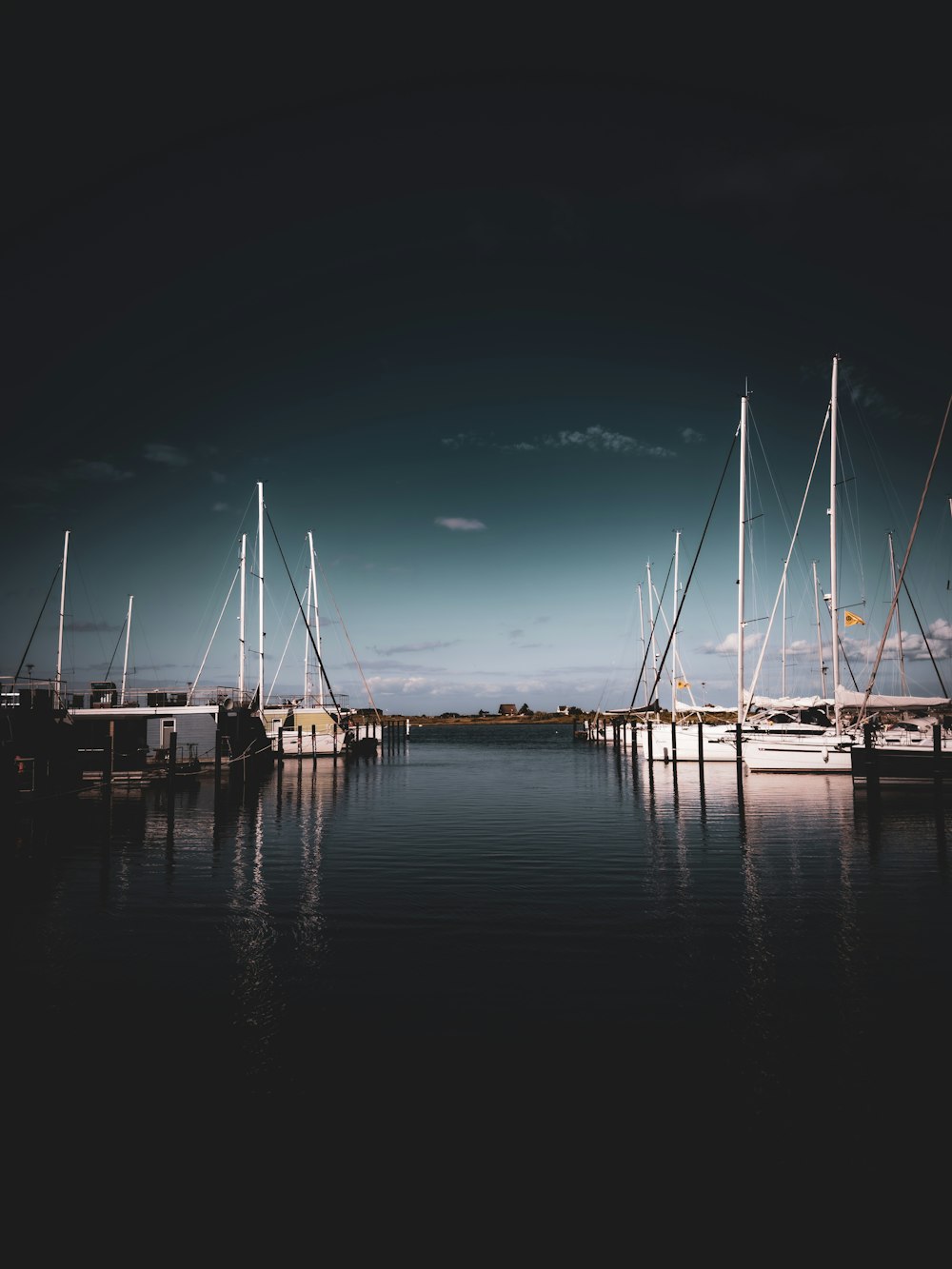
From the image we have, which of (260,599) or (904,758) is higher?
(260,599)

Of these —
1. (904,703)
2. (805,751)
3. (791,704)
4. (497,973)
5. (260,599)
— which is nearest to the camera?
(497,973)

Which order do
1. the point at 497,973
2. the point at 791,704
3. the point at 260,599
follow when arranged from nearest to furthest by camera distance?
1. the point at 497,973
2. the point at 791,704
3. the point at 260,599


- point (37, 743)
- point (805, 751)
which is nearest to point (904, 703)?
point (805, 751)

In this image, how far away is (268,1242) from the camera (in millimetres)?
5609

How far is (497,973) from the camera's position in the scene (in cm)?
1131

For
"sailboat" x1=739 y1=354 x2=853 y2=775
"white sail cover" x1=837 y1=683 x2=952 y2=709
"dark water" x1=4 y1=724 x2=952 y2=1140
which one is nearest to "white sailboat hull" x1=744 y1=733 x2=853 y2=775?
"sailboat" x1=739 y1=354 x2=853 y2=775

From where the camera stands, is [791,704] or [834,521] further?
[791,704]

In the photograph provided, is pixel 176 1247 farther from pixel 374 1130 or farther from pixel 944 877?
pixel 944 877

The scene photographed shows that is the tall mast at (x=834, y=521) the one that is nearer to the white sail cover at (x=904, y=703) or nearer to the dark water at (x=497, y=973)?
the white sail cover at (x=904, y=703)

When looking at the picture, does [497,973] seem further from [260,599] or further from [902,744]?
[260,599]

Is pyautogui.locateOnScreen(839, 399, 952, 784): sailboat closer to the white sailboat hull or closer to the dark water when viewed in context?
the white sailboat hull


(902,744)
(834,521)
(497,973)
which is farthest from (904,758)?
(497,973)

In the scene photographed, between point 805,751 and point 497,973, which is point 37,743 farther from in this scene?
point 805,751

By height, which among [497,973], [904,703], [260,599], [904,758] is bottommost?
[497,973]
